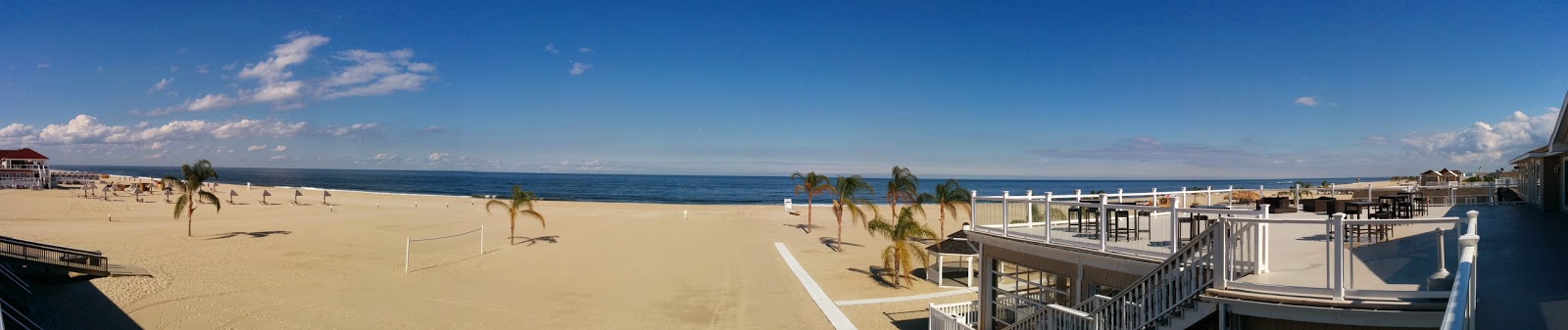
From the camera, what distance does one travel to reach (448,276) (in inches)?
823

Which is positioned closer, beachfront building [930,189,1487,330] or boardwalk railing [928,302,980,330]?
beachfront building [930,189,1487,330]

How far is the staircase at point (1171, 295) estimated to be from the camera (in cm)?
631

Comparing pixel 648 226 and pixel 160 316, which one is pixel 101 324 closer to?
pixel 160 316

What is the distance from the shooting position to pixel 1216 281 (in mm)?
6141

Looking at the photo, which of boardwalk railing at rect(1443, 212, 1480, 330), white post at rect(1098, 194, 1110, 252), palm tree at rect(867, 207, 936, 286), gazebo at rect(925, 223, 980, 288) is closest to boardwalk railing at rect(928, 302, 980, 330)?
white post at rect(1098, 194, 1110, 252)

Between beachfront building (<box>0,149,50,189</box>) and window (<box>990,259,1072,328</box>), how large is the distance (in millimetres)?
93329

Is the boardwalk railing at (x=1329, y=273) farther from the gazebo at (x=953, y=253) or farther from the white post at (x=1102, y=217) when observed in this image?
the gazebo at (x=953, y=253)

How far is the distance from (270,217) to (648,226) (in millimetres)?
21563

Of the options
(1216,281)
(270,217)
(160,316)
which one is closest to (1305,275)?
(1216,281)

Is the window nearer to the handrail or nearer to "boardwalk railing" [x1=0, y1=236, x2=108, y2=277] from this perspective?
the handrail

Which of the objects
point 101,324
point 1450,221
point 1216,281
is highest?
point 1450,221

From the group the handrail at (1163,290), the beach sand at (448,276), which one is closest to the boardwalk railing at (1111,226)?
the handrail at (1163,290)

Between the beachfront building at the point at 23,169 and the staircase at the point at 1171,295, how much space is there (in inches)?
3770

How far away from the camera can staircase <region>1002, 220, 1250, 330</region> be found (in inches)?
248
